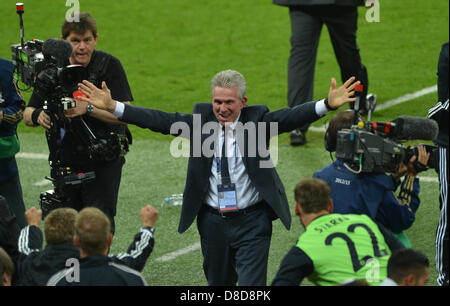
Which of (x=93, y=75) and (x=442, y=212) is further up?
(x=93, y=75)

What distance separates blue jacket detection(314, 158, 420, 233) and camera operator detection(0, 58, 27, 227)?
2556 millimetres

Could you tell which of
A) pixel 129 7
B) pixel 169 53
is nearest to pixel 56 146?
pixel 169 53

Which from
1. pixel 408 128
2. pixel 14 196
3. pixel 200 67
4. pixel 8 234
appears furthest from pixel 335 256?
pixel 200 67

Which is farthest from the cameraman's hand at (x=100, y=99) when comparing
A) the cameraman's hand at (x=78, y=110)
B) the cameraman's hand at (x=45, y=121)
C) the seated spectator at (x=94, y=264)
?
the seated spectator at (x=94, y=264)

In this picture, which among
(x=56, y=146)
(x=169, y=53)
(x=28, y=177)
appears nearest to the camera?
(x=56, y=146)

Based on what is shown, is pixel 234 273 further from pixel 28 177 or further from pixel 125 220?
pixel 28 177

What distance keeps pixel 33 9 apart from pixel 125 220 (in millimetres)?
7779

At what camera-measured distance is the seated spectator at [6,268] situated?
15.9ft

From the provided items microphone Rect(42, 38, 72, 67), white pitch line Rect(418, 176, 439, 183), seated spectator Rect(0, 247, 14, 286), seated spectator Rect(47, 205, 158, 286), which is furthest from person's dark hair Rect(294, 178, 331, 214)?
A: white pitch line Rect(418, 176, 439, 183)

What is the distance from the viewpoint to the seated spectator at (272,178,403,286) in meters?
4.50

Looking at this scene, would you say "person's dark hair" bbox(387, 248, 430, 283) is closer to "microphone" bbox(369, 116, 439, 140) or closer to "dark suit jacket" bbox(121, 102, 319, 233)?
"microphone" bbox(369, 116, 439, 140)

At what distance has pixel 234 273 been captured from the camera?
556 cm

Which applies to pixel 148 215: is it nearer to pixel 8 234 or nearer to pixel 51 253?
pixel 51 253

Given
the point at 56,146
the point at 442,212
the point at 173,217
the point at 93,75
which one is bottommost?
the point at 173,217
